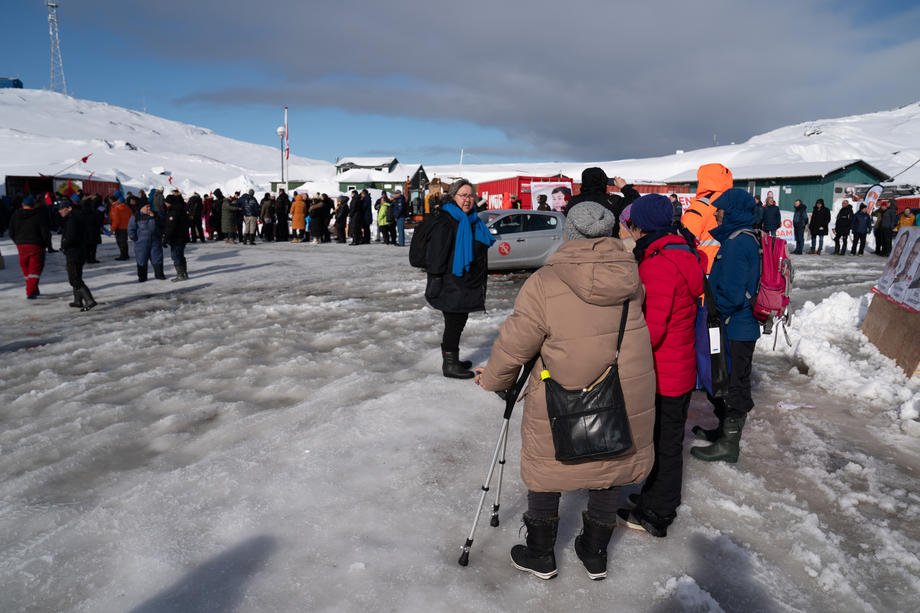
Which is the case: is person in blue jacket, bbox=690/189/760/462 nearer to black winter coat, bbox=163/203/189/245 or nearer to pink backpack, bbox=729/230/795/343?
pink backpack, bbox=729/230/795/343

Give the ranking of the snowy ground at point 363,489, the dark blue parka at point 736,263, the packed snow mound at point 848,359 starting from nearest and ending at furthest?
1. the snowy ground at point 363,489
2. the dark blue parka at point 736,263
3. the packed snow mound at point 848,359

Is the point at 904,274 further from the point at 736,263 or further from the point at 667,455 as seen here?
the point at 667,455

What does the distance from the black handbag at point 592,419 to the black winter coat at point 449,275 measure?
9.19 ft

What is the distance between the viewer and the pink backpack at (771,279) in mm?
3740

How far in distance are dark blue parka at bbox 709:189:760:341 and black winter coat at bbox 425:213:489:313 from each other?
2.14 meters

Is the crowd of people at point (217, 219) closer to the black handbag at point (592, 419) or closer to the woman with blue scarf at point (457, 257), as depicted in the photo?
the woman with blue scarf at point (457, 257)

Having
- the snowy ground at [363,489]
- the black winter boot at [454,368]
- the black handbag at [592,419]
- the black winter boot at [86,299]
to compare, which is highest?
the black handbag at [592,419]

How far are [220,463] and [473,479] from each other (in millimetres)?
1740

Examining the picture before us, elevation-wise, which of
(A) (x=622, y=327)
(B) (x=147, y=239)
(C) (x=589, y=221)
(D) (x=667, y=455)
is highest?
(C) (x=589, y=221)

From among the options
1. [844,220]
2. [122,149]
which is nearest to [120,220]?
[844,220]

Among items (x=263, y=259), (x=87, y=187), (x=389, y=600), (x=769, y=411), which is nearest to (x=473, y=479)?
(x=389, y=600)

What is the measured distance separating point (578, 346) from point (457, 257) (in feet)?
9.31

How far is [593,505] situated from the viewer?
2.79m

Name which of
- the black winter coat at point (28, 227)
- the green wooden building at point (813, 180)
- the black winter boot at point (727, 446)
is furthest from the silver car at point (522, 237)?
the green wooden building at point (813, 180)
